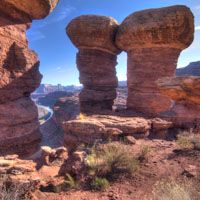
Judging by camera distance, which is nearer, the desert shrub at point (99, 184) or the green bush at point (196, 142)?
the desert shrub at point (99, 184)

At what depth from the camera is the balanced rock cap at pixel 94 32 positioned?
52.0 ft

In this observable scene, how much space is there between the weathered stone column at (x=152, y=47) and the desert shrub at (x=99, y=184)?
947 centimetres

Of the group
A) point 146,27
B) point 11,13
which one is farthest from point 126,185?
point 146,27

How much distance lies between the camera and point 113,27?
16297mm

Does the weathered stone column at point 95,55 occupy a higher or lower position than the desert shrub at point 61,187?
higher

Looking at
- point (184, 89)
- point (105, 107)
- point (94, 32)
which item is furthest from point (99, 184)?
point (94, 32)

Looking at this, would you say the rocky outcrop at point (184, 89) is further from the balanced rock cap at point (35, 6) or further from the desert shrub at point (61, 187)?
the balanced rock cap at point (35, 6)

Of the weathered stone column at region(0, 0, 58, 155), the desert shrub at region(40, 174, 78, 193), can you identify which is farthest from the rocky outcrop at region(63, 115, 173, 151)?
the desert shrub at region(40, 174, 78, 193)

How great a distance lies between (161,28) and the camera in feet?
45.6

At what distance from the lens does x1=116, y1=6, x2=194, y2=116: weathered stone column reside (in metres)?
13.8

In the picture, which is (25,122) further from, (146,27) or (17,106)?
(146,27)

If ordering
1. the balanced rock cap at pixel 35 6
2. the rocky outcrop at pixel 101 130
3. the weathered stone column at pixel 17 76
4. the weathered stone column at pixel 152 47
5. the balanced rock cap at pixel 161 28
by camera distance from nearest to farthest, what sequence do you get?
1. the balanced rock cap at pixel 35 6
2. the weathered stone column at pixel 17 76
3. the rocky outcrop at pixel 101 130
4. the balanced rock cap at pixel 161 28
5. the weathered stone column at pixel 152 47

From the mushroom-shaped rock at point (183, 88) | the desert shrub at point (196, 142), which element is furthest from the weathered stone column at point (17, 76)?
the desert shrub at point (196, 142)

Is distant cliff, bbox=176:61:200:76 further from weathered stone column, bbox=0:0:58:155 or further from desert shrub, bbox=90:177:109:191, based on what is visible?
desert shrub, bbox=90:177:109:191
